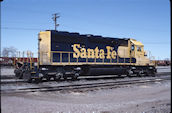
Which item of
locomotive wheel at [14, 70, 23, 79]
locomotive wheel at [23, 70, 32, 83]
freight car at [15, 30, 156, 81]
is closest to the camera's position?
locomotive wheel at [23, 70, 32, 83]

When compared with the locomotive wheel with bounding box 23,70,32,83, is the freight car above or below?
above

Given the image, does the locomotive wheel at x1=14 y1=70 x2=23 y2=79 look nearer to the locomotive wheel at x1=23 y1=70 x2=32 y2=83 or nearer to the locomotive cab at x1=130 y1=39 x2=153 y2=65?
the locomotive wheel at x1=23 y1=70 x2=32 y2=83

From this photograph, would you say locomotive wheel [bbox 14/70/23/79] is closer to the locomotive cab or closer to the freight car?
the freight car

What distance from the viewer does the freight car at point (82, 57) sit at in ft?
49.3

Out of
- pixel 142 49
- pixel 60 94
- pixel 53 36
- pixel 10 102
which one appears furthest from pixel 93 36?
pixel 10 102

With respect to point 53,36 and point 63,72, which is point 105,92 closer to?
point 63,72

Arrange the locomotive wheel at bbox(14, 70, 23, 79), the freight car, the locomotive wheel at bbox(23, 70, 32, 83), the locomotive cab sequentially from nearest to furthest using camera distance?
the locomotive wheel at bbox(23, 70, 32, 83) < the freight car < the locomotive wheel at bbox(14, 70, 23, 79) < the locomotive cab

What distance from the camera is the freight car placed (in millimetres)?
15031

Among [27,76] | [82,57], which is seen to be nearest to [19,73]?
[27,76]

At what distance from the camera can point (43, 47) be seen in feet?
51.5

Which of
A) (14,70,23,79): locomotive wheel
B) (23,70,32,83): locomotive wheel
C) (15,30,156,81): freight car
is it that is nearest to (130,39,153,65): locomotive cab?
(15,30,156,81): freight car

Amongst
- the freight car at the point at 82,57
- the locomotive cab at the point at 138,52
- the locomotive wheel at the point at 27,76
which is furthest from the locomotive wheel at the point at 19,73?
the locomotive cab at the point at 138,52

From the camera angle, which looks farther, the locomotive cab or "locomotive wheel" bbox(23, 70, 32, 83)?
the locomotive cab

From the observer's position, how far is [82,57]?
667 inches
